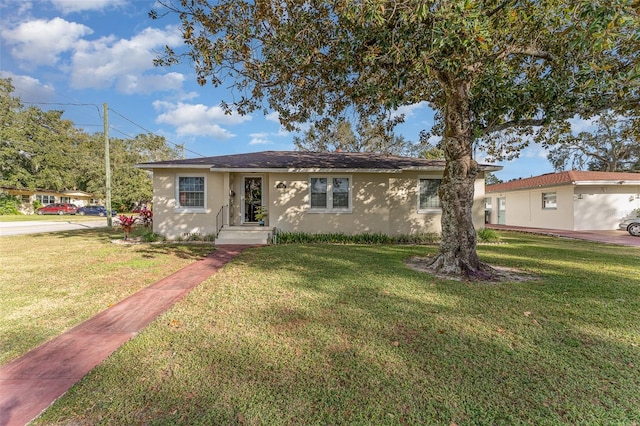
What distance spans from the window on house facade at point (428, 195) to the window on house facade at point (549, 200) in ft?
37.1

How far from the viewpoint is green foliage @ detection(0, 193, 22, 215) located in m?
32.6

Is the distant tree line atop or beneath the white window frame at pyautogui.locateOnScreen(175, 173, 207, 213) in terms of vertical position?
atop

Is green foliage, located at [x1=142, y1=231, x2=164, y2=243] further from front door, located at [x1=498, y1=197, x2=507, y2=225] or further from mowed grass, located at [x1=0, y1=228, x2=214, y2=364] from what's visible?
front door, located at [x1=498, y1=197, x2=507, y2=225]

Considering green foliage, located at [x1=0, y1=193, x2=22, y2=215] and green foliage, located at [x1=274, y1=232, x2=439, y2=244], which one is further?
green foliage, located at [x1=0, y1=193, x2=22, y2=215]

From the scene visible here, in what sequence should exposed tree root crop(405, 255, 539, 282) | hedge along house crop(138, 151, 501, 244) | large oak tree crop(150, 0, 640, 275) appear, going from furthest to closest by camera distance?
hedge along house crop(138, 151, 501, 244), exposed tree root crop(405, 255, 539, 282), large oak tree crop(150, 0, 640, 275)

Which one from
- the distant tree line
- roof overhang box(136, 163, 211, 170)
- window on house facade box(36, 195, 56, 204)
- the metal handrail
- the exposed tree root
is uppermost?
the distant tree line

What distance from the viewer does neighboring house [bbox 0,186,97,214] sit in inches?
1423

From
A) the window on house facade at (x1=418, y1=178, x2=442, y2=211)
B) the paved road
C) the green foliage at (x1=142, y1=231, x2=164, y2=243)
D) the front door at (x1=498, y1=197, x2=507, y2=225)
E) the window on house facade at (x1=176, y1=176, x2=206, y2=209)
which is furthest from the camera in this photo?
the front door at (x1=498, y1=197, x2=507, y2=225)

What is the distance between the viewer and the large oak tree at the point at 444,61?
5.12m

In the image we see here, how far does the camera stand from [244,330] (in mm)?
3582

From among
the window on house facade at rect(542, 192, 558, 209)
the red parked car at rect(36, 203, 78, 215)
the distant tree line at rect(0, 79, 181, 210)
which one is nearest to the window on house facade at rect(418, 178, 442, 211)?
the window on house facade at rect(542, 192, 558, 209)

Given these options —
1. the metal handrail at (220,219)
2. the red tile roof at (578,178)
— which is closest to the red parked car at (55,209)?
the metal handrail at (220,219)

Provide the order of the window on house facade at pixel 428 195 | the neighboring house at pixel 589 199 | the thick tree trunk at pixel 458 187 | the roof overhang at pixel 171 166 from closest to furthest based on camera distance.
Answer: the thick tree trunk at pixel 458 187 < the roof overhang at pixel 171 166 < the window on house facade at pixel 428 195 < the neighboring house at pixel 589 199

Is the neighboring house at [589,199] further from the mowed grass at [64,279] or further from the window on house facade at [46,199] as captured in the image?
the window on house facade at [46,199]
